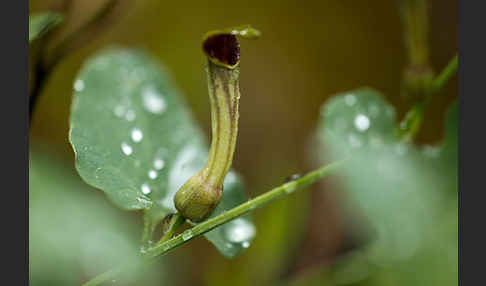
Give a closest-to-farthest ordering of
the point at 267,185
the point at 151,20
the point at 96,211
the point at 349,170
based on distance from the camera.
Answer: the point at 349,170, the point at 96,211, the point at 267,185, the point at 151,20

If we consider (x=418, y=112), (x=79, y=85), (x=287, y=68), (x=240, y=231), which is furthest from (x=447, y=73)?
(x=287, y=68)

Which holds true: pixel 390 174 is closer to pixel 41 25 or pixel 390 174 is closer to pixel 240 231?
pixel 240 231

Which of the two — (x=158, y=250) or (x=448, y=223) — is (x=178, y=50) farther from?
(x=158, y=250)

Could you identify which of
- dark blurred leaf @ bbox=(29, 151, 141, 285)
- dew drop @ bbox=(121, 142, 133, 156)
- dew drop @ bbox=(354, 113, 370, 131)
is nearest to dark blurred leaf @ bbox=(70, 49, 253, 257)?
dew drop @ bbox=(121, 142, 133, 156)

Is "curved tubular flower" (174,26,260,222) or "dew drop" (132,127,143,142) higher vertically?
"dew drop" (132,127,143,142)

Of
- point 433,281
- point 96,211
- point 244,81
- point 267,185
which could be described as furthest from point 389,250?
point 244,81

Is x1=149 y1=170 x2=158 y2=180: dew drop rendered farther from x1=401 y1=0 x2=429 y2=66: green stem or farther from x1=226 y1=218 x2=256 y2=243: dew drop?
x1=401 y1=0 x2=429 y2=66: green stem
